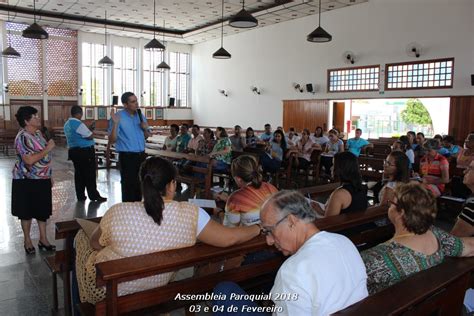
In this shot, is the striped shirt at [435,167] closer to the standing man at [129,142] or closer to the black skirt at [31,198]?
the standing man at [129,142]

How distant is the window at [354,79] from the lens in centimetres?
1257

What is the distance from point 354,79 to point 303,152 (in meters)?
5.60

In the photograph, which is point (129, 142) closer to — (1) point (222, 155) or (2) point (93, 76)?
(1) point (222, 155)

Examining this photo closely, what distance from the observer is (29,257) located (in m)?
3.61

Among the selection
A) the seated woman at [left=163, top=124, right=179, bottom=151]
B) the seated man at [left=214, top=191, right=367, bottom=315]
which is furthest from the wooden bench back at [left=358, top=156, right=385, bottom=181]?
the seated man at [left=214, top=191, right=367, bottom=315]

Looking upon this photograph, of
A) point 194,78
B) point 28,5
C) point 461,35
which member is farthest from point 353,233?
point 194,78

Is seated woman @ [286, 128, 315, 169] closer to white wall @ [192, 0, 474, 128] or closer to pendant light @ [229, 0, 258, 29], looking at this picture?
pendant light @ [229, 0, 258, 29]

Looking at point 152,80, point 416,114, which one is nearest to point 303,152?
point 416,114

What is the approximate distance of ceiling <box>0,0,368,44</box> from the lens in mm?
13273

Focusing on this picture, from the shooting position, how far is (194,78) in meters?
21.0

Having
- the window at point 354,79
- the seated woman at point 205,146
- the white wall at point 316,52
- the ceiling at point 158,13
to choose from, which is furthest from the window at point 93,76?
the seated woman at point 205,146

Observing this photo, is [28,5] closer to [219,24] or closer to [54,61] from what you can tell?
[54,61]

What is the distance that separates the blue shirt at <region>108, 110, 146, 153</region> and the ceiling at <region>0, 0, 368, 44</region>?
31.0 ft

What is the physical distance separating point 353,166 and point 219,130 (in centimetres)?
504
